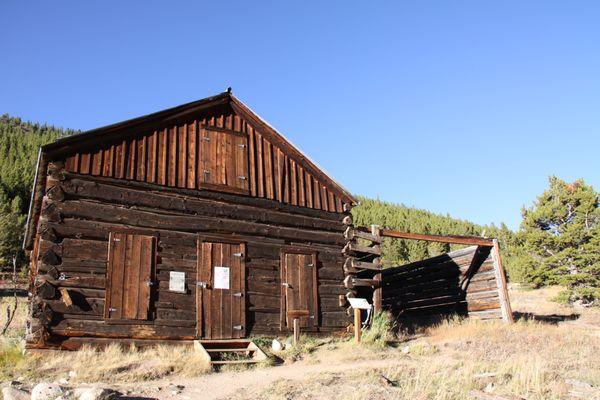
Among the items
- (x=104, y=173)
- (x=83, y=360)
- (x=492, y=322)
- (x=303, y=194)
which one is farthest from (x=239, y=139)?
(x=492, y=322)

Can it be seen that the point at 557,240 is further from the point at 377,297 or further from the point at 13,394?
the point at 13,394

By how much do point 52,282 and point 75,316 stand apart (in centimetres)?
91

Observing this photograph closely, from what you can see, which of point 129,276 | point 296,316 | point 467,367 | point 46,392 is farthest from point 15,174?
point 467,367

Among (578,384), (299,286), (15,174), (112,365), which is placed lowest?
(578,384)

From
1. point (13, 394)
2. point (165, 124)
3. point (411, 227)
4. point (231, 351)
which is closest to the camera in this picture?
point (13, 394)

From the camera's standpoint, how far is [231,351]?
1204cm

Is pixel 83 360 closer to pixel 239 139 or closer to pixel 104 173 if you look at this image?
pixel 104 173

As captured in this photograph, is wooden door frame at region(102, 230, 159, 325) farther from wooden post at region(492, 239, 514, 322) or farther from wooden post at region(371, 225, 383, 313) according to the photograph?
wooden post at region(492, 239, 514, 322)

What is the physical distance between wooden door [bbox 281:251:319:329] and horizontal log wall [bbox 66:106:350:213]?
1690mm

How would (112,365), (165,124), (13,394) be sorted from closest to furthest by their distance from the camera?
(13,394)
(112,365)
(165,124)

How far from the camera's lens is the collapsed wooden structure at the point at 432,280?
52.7 feet

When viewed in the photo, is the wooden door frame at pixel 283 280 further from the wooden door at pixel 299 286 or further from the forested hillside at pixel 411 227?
the forested hillside at pixel 411 227

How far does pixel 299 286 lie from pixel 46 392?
810cm

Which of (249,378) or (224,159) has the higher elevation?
(224,159)
